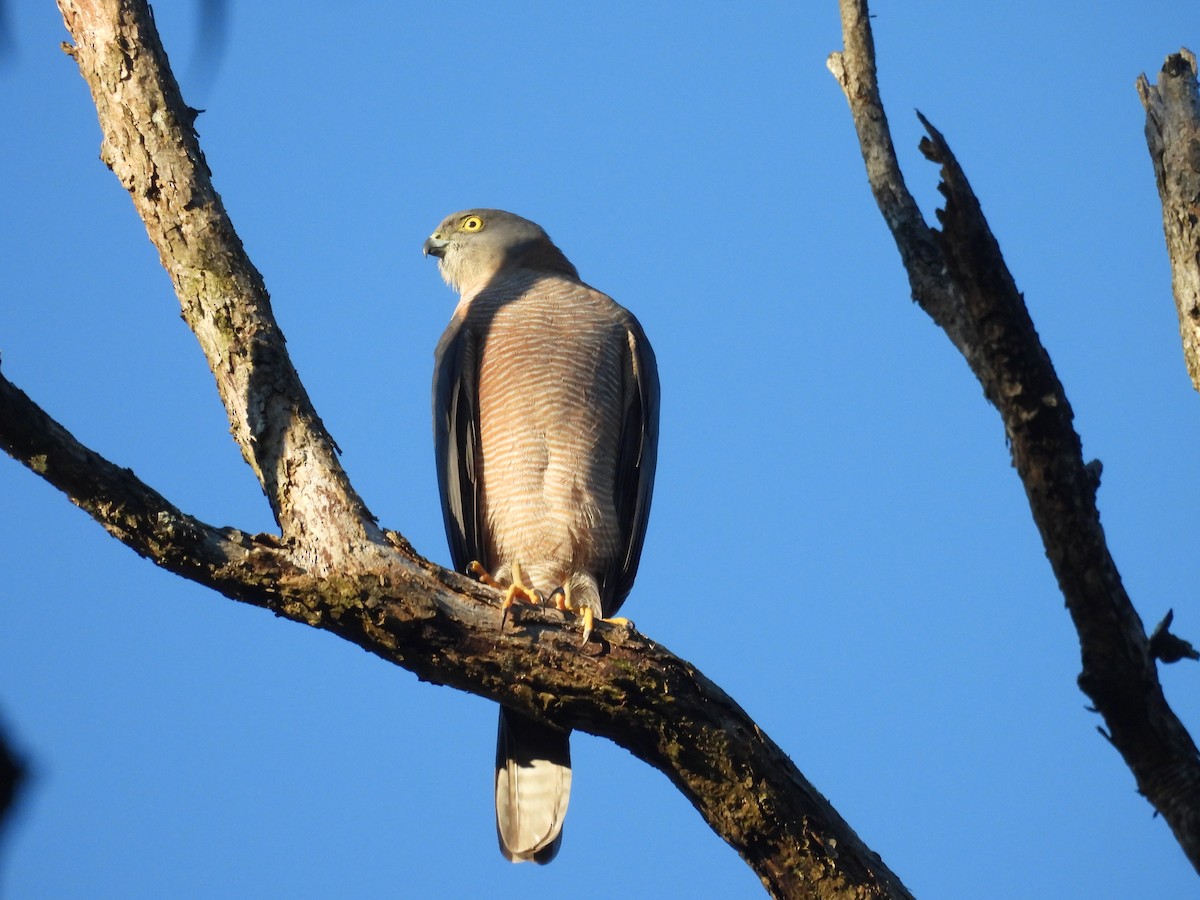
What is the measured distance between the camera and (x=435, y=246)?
8047 mm

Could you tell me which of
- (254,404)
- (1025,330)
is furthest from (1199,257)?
(254,404)

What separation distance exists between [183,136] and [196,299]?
0.67 meters

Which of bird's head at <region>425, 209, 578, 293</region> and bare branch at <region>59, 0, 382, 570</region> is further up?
bird's head at <region>425, 209, 578, 293</region>

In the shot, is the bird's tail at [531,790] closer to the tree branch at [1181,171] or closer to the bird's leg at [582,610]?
the bird's leg at [582,610]

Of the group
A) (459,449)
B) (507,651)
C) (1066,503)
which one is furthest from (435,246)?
(1066,503)

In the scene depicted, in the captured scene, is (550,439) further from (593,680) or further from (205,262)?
(593,680)

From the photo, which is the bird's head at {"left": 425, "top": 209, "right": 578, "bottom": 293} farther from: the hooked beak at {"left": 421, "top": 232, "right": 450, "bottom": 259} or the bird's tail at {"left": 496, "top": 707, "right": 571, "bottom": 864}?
the bird's tail at {"left": 496, "top": 707, "right": 571, "bottom": 864}

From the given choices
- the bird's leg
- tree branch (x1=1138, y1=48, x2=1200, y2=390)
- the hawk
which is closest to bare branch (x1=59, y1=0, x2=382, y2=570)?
the bird's leg

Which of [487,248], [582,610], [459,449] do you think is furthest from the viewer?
[487,248]

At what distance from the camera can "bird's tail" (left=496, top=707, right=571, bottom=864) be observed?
5059 mm

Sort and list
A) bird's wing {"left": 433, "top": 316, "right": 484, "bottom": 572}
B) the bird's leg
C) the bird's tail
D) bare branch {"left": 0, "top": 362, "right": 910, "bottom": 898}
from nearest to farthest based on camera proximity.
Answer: bare branch {"left": 0, "top": 362, "right": 910, "bottom": 898}, the bird's leg, the bird's tail, bird's wing {"left": 433, "top": 316, "right": 484, "bottom": 572}

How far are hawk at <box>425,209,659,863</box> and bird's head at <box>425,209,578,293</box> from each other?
0.75m

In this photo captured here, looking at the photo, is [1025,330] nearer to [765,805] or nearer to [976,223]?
[976,223]

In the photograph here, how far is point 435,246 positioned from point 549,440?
8.18 feet
